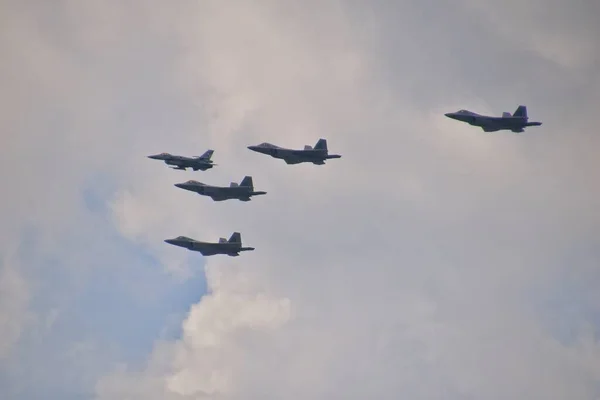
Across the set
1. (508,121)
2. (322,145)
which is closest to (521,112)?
(508,121)

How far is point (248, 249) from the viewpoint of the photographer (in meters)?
200

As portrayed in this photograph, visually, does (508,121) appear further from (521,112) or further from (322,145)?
(322,145)

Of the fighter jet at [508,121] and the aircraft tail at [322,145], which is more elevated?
the fighter jet at [508,121]

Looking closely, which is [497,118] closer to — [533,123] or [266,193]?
Result: [533,123]

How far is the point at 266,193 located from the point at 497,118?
2003 inches

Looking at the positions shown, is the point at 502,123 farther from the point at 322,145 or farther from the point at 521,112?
the point at 322,145

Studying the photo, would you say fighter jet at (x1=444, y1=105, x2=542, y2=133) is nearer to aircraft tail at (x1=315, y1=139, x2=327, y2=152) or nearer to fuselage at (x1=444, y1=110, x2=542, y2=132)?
fuselage at (x1=444, y1=110, x2=542, y2=132)

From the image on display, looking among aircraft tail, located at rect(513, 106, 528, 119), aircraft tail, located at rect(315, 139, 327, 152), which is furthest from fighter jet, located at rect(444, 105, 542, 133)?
aircraft tail, located at rect(315, 139, 327, 152)

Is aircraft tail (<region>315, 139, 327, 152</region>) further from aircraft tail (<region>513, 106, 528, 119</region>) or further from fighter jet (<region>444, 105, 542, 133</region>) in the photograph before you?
aircraft tail (<region>513, 106, 528, 119</region>)

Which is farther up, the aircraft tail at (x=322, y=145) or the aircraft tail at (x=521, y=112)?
the aircraft tail at (x=521, y=112)

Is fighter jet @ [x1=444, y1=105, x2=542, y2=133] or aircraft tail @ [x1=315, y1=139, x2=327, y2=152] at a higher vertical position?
fighter jet @ [x1=444, y1=105, x2=542, y2=133]

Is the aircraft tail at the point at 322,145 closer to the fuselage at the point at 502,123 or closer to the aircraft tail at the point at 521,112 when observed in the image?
the fuselage at the point at 502,123

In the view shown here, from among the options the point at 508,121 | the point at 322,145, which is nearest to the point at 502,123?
the point at 508,121

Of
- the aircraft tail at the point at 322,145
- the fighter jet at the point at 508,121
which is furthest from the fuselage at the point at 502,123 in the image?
the aircraft tail at the point at 322,145
